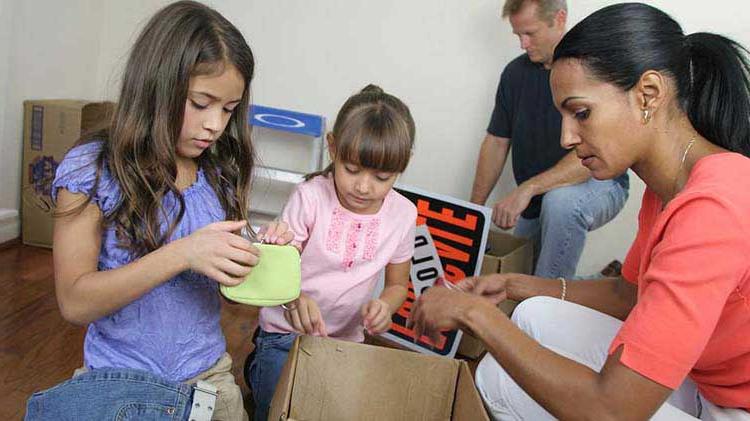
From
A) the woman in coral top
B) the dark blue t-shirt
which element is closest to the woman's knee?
the woman in coral top

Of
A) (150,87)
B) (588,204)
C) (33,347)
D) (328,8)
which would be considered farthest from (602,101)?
(328,8)

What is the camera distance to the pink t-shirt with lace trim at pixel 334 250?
1383mm

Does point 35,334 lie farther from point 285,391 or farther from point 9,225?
point 285,391

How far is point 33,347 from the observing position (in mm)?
1711

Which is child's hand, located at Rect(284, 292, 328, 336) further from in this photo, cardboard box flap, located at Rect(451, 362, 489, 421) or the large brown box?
the large brown box

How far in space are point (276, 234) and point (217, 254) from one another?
19 centimetres

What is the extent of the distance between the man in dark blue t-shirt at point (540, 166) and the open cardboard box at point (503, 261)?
0.05 metres

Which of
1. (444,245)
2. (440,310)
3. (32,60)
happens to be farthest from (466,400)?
(32,60)

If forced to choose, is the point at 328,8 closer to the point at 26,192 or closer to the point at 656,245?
the point at 26,192

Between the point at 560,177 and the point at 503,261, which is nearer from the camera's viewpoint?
the point at 503,261

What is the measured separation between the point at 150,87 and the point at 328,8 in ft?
6.16

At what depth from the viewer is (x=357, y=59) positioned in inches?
110

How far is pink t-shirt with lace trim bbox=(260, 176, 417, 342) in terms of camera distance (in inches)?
54.4

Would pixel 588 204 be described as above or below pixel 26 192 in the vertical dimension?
above
